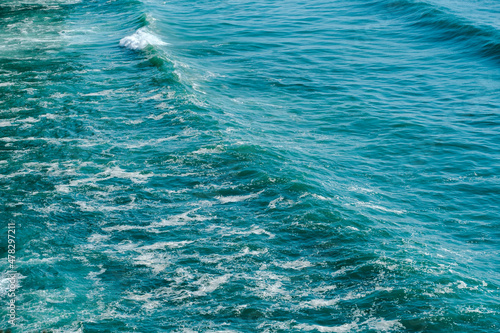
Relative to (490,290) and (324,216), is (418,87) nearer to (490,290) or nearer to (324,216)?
(324,216)

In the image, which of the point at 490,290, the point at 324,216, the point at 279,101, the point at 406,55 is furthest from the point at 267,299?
the point at 406,55

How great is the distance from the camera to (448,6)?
60750mm

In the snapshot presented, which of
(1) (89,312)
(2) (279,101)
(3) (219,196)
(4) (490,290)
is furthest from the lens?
(2) (279,101)

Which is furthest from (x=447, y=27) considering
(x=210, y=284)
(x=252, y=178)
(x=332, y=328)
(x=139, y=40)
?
(x=332, y=328)

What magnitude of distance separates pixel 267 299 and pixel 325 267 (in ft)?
10.5

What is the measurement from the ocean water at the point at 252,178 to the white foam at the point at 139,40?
0.57 feet

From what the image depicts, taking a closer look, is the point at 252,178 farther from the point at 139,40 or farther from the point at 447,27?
the point at 447,27

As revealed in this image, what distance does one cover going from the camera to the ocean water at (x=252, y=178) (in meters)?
22.3

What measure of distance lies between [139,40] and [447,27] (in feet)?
95.4

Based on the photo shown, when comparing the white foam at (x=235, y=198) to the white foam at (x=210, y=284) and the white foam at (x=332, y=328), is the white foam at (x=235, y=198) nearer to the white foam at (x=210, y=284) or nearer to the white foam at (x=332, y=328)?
the white foam at (x=210, y=284)

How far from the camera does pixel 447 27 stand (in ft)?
181

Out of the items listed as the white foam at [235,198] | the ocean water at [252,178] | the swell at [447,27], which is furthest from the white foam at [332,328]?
the swell at [447,27]

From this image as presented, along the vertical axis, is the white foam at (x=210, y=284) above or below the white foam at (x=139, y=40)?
below

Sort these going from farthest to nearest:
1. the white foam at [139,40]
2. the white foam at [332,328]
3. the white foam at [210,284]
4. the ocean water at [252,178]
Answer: the white foam at [139,40]
the white foam at [210,284]
the ocean water at [252,178]
the white foam at [332,328]
